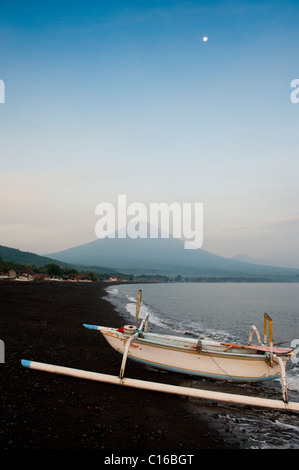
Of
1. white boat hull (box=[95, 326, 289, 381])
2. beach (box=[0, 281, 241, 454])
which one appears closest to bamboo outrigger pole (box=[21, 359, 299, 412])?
beach (box=[0, 281, 241, 454])

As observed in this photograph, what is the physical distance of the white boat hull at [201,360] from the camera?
899 centimetres

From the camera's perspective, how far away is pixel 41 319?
1708 centimetres

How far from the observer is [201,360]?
9.19m

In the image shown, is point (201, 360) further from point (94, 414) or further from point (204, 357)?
point (94, 414)

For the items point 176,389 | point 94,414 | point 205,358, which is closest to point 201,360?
point 205,358

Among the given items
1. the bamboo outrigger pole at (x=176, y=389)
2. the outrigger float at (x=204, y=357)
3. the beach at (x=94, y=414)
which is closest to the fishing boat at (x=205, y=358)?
the outrigger float at (x=204, y=357)

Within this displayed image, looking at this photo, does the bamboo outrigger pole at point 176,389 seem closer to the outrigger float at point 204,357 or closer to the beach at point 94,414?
the beach at point 94,414

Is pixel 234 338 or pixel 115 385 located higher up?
pixel 115 385

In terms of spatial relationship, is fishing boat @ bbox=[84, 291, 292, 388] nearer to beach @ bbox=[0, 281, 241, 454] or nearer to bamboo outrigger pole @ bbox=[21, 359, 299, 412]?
beach @ bbox=[0, 281, 241, 454]

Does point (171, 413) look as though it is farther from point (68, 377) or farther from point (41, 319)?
point (41, 319)

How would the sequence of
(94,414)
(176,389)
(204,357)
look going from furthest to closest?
(204,357) → (176,389) → (94,414)

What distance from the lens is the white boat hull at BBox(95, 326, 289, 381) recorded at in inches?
354
